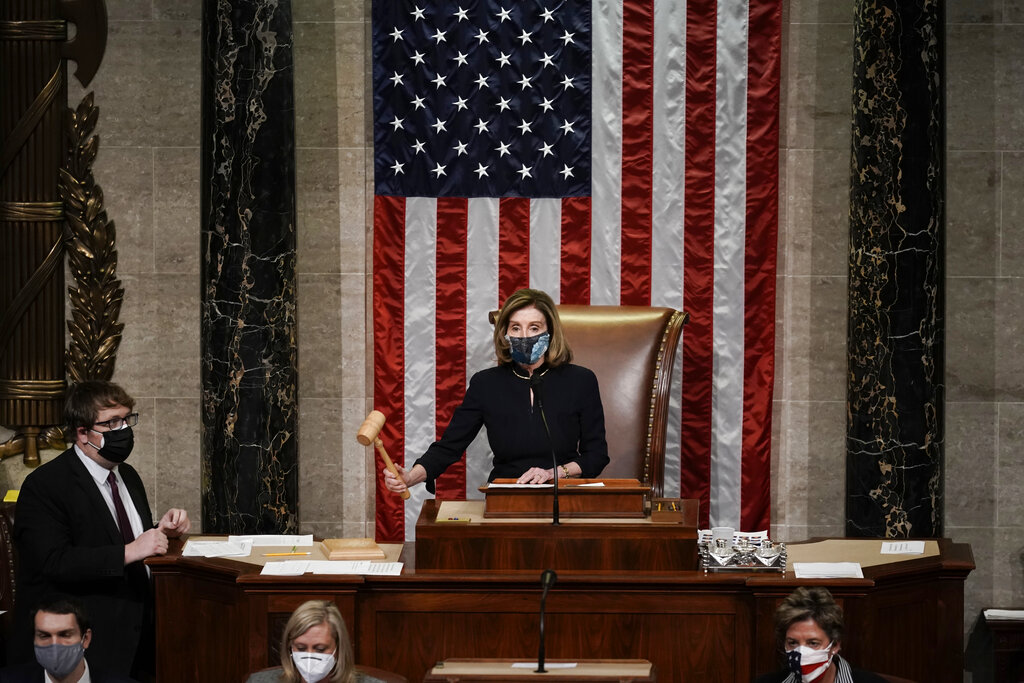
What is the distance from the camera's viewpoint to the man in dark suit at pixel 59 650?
454 centimetres

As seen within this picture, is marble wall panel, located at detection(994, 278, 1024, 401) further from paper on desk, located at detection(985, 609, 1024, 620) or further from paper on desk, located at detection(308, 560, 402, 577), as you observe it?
paper on desk, located at detection(308, 560, 402, 577)

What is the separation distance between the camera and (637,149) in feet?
25.0

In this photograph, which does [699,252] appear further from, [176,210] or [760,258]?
[176,210]

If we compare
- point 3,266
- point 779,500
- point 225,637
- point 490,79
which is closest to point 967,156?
point 779,500

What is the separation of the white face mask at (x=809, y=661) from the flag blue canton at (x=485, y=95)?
3884 mm

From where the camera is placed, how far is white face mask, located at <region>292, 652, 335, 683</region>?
163 inches

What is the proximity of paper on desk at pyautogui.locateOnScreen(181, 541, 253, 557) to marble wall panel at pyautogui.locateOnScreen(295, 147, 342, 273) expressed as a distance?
2.83m

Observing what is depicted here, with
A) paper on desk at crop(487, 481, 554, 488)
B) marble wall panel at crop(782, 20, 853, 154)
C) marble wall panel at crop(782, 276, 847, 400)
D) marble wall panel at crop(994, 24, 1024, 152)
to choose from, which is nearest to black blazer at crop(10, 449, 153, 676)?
paper on desk at crop(487, 481, 554, 488)

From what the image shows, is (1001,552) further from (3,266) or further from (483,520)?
(3,266)

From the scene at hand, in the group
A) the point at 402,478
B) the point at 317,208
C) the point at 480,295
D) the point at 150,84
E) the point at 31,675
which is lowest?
the point at 31,675

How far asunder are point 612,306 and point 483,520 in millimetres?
2542

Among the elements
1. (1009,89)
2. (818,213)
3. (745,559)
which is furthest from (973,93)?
(745,559)

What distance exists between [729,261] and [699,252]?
0.60ft

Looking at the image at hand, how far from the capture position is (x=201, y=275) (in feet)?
24.2
